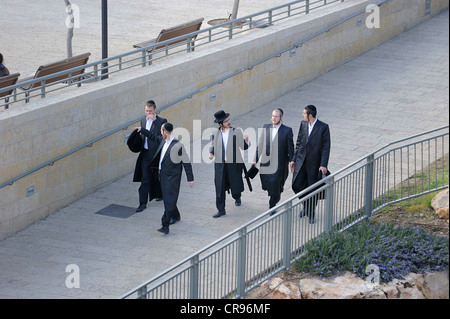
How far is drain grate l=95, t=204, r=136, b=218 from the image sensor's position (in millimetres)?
14273

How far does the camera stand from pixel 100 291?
1183cm

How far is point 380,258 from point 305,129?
2.54 metres

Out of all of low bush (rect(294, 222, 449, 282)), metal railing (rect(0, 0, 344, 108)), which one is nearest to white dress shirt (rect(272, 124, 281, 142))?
low bush (rect(294, 222, 449, 282))

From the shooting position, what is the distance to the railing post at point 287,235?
460 inches

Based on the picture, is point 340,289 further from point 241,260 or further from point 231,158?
point 231,158

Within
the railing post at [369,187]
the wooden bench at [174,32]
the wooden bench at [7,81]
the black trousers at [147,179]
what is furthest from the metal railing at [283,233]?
the wooden bench at [174,32]

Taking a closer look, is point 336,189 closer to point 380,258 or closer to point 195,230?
point 380,258

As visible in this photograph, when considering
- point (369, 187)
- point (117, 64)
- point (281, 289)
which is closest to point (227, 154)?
point (369, 187)

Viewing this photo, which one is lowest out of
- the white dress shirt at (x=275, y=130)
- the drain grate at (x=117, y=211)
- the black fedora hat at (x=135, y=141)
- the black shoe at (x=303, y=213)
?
the drain grate at (x=117, y=211)

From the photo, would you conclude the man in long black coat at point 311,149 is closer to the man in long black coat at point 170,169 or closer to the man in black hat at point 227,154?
the man in black hat at point 227,154

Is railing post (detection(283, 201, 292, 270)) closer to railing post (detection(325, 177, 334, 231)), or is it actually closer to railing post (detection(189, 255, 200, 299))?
railing post (detection(325, 177, 334, 231))

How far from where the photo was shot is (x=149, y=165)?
1393 centimetres

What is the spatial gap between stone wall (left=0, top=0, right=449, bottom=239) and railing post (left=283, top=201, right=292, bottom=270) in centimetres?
427

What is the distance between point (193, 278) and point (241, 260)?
84cm
